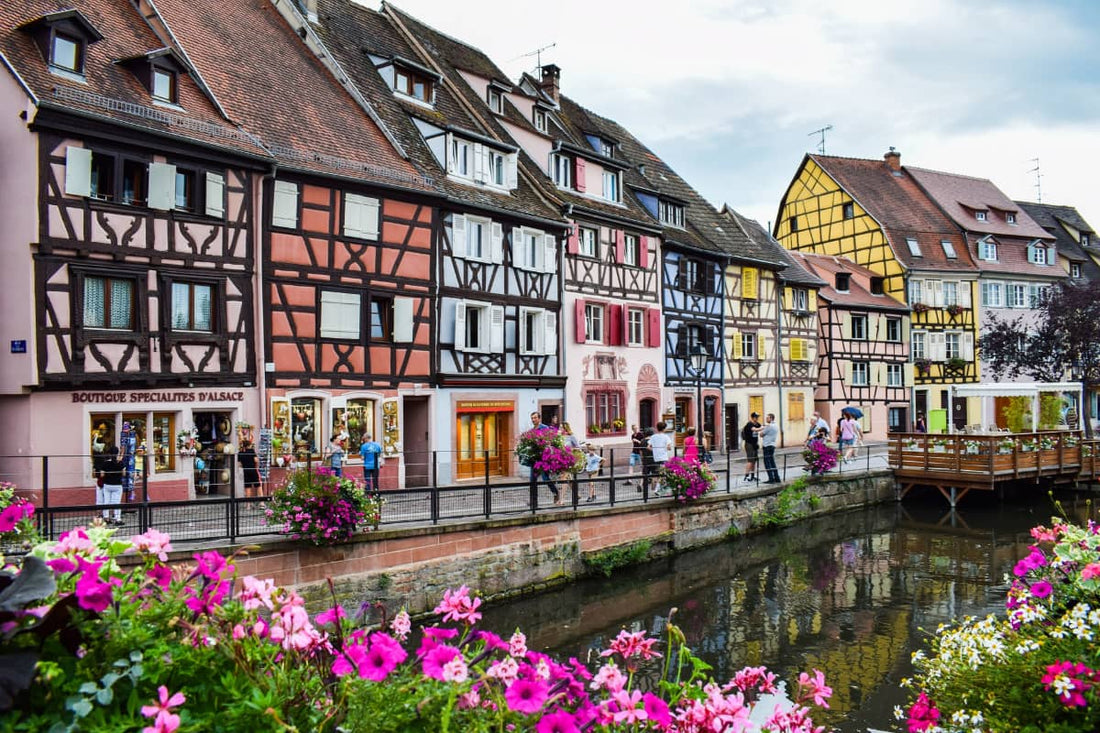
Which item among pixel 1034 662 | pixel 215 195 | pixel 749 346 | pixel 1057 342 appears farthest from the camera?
pixel 1057 342

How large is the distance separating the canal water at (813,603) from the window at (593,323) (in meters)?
8.63

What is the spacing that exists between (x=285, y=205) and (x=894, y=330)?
33.6m

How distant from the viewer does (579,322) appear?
86.1ft

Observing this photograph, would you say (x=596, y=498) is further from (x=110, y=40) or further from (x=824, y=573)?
(x=110, y=40)

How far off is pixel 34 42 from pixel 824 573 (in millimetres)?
18008

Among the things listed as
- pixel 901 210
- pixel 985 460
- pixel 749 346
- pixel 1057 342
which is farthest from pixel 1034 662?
pixel 901 210

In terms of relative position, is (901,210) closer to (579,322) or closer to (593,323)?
(593,323)

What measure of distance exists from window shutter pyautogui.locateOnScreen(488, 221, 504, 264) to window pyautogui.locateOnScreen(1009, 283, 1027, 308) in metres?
34.3

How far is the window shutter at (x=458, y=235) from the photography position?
22.1m

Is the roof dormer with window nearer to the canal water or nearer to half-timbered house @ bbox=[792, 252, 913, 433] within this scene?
the canal water

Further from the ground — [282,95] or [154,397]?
[282,95]

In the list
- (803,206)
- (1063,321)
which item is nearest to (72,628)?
(1063,321)

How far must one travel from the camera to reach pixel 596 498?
1773 cm

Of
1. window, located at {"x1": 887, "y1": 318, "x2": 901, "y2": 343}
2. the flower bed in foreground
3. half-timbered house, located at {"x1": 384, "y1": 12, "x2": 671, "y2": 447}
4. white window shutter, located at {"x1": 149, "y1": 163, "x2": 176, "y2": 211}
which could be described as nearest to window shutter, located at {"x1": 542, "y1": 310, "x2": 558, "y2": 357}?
half-timbered house, located at {"x1": 384, "y1": 12, "x2": 671, "y2": 447}
